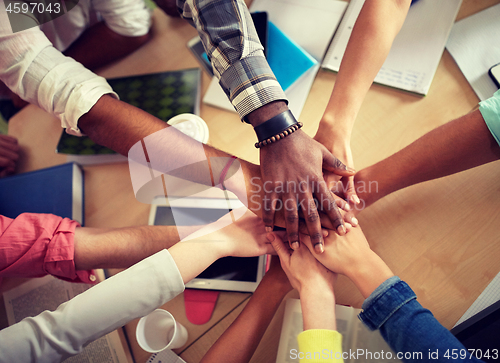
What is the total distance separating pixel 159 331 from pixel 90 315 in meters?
0.17

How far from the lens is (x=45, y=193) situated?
82 cm

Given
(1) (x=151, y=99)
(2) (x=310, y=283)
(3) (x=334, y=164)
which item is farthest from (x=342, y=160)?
(1) (x=151, y=99)

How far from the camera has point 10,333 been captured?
0.56 metres

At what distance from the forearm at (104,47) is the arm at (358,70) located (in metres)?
0.72

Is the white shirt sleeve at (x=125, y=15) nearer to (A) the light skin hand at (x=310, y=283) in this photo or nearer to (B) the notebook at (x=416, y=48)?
(B) the notebook at (x=416, y=48)

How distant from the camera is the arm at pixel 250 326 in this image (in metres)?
0.62

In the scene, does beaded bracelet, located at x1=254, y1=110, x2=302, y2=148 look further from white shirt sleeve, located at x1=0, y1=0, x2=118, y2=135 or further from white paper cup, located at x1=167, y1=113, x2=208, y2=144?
white shirt sleeve, located at x1=0, y1=0, x2=118, y2=135

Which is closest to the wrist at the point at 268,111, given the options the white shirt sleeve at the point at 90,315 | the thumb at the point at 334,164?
the thumb at the point at 334,164

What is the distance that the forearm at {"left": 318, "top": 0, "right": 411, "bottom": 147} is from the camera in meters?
0.73

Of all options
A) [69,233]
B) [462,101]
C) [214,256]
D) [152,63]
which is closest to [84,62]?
[152,63]

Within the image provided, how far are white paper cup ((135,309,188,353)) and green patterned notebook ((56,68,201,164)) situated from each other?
479 millimetres

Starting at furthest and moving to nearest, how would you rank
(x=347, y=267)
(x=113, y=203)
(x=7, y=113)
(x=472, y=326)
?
1. (x=7, y=113)
2. (x=113, y=203)
3. (x=347, y=267)
4. (x=472, y=326)

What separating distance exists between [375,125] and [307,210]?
13.8 inches

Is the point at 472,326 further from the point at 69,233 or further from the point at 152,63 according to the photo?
the point at 152,63
